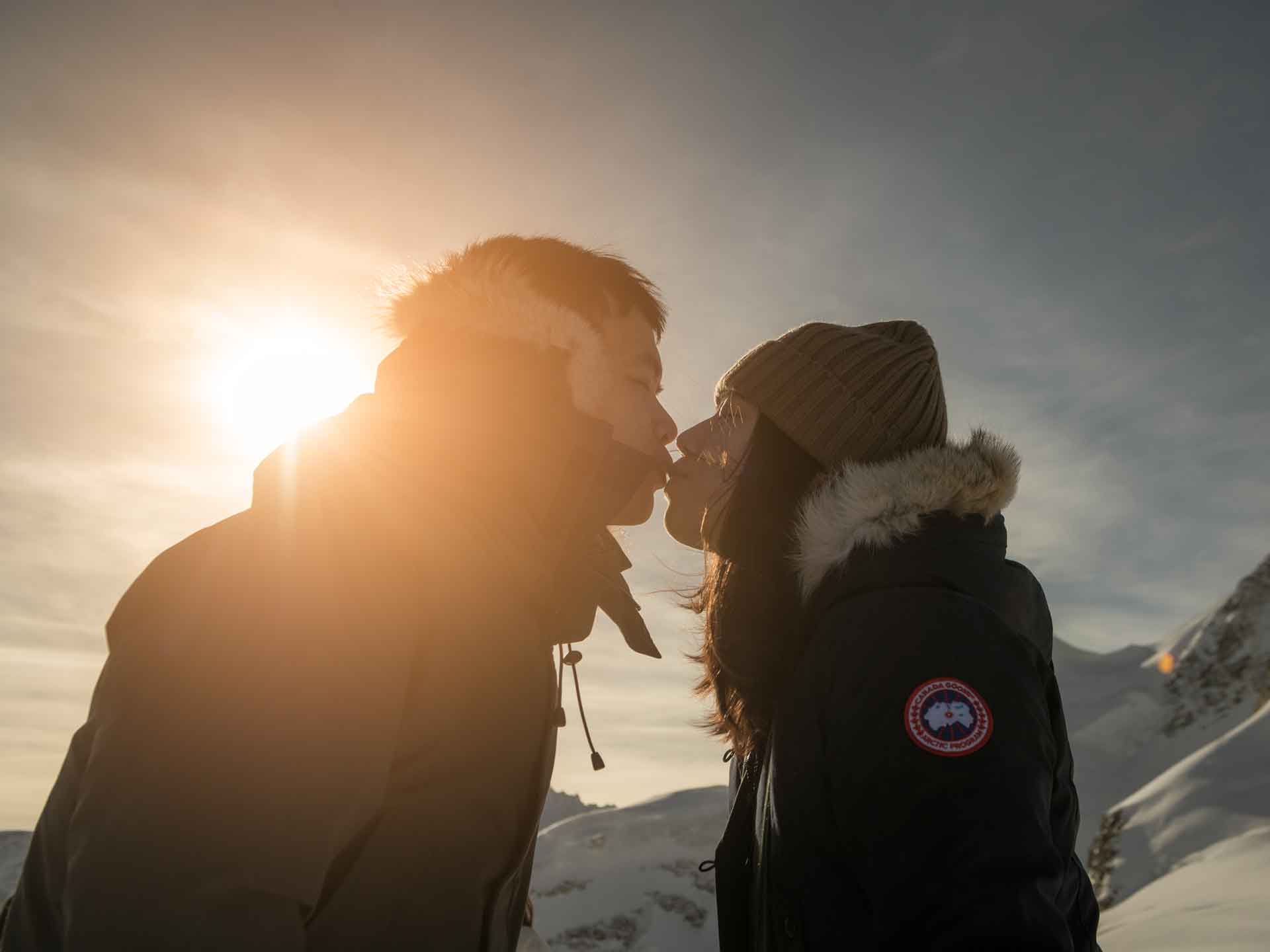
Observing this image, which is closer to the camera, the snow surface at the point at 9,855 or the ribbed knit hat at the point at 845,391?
the ribbed knit hat at the point at 845,391

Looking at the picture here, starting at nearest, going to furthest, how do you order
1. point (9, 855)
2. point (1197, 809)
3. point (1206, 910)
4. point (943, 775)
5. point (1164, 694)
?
point (943, 775) < point (1206, 910) < point (1197, 809) < point (9, 855) < point (1164, 694)

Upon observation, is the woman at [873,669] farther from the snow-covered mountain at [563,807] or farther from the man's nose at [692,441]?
the snow-covered mountain at [563,807]

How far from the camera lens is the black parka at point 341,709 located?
1572 mm

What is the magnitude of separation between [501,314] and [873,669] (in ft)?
6.00

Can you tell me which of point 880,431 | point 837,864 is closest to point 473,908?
point 837,864

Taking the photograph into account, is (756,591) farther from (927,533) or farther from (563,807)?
(563,807)

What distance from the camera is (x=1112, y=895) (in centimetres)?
2669

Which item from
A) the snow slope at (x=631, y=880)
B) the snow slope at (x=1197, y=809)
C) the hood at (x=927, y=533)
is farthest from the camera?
the snow slope at (x=631, y=880)

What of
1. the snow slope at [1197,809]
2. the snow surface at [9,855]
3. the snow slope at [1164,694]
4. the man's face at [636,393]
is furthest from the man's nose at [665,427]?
the snow slope at [1164,694]

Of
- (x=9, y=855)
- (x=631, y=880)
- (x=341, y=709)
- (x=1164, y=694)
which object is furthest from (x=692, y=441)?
(x=1164, y=694)

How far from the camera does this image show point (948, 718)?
1813 millimetres

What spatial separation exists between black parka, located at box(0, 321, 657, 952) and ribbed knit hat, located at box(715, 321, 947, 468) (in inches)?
32.4

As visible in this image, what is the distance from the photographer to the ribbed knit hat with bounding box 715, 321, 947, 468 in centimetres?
291

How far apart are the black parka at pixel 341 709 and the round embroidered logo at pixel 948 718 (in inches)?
41.1
